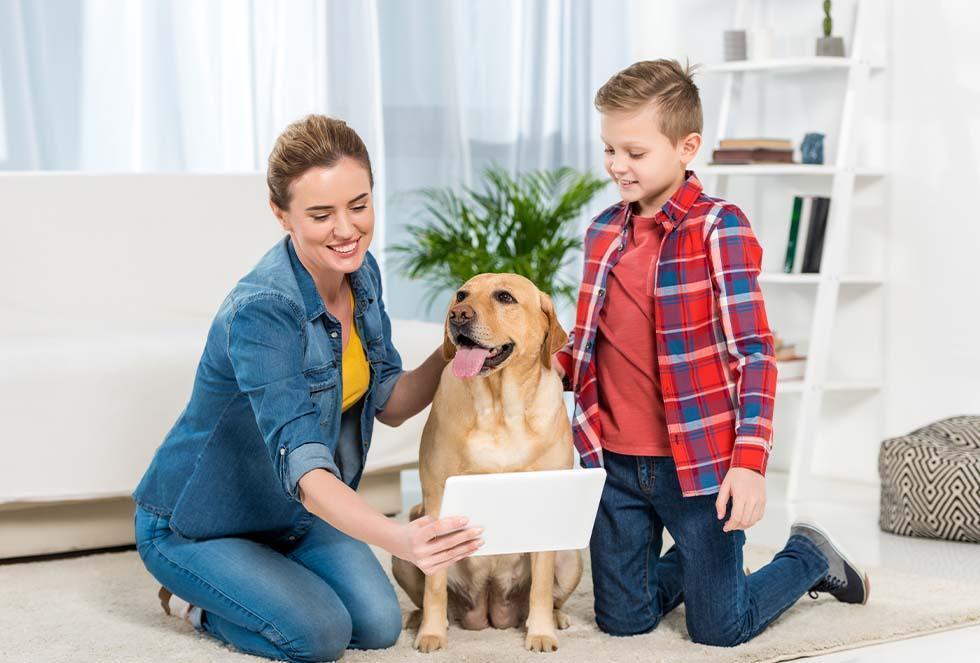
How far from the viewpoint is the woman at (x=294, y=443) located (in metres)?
1.80

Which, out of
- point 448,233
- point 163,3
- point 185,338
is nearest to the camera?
point 185,338

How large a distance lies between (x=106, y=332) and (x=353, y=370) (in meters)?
1.10

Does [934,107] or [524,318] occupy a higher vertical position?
[934,107]

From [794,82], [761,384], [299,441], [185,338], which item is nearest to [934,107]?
[794,82]

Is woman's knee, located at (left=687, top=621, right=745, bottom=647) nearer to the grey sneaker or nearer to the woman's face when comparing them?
the grey sneaker

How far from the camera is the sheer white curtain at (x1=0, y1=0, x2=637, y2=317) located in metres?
3.81

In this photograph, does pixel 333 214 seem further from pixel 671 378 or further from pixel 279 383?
pixel 671 378

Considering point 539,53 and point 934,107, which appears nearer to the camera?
point 934,107

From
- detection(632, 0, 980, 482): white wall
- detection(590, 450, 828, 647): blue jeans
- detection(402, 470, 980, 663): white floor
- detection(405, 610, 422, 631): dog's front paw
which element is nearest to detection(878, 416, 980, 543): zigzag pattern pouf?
detection(402, 470, 980, 663): white floor

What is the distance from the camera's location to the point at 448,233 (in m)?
4.19

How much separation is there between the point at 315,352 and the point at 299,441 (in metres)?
0.20

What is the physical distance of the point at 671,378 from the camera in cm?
200

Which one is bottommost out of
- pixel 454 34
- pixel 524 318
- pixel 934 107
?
pixel 524 318

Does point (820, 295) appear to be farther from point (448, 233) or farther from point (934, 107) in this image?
point (448, 233)
